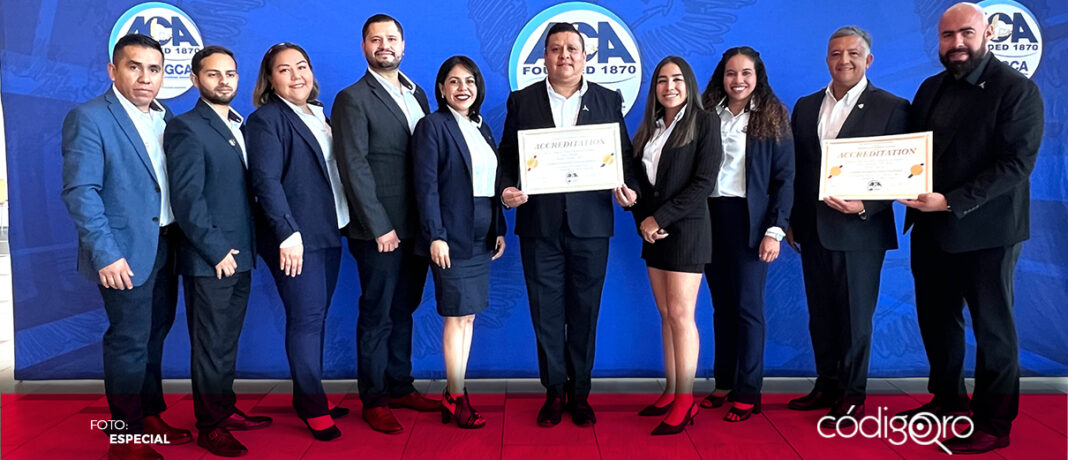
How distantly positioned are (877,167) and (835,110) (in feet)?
1.18

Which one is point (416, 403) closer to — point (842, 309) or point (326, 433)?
point (326, 433)

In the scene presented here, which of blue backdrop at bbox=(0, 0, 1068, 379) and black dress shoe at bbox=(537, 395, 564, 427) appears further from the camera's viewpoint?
blue backdrop at bbox=(0, 0, 1068, 379)

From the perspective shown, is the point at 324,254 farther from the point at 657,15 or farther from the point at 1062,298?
the point at 1062,298

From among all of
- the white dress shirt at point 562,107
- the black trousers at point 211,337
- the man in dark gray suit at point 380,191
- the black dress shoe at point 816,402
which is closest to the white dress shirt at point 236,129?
the man in dark gray suit at point 380,191

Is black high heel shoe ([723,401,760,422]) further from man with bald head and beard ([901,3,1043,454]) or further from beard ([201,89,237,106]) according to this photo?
beard ([201,89,237,106])

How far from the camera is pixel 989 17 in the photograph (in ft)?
11.1

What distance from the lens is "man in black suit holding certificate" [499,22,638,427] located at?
2676mm

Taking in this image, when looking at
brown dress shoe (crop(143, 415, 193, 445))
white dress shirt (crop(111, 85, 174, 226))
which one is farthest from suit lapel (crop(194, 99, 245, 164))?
brown dress shoe (crop(143, 415, 193, 445))

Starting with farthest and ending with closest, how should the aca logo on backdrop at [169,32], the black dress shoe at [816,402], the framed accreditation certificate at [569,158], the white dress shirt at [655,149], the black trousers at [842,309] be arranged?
the aca logo on backdrop at [169,32], the black dress shoe at [816,402], the black trousers at [842,309], the white dress shirt at [655,149], the framed accreditation certificate at [569,158]

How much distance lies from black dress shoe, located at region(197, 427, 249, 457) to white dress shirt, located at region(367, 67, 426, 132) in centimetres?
148

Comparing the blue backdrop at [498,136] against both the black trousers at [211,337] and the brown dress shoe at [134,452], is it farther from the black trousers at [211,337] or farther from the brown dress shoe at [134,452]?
the brown dress shoe at [134,452]

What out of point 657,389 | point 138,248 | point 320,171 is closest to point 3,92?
point 138,248

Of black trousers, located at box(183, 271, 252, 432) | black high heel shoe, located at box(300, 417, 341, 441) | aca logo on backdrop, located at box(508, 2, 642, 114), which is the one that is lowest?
black high heel shoe, located at box(300, 417, 341, 441)

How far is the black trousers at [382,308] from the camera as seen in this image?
2.76 metres
